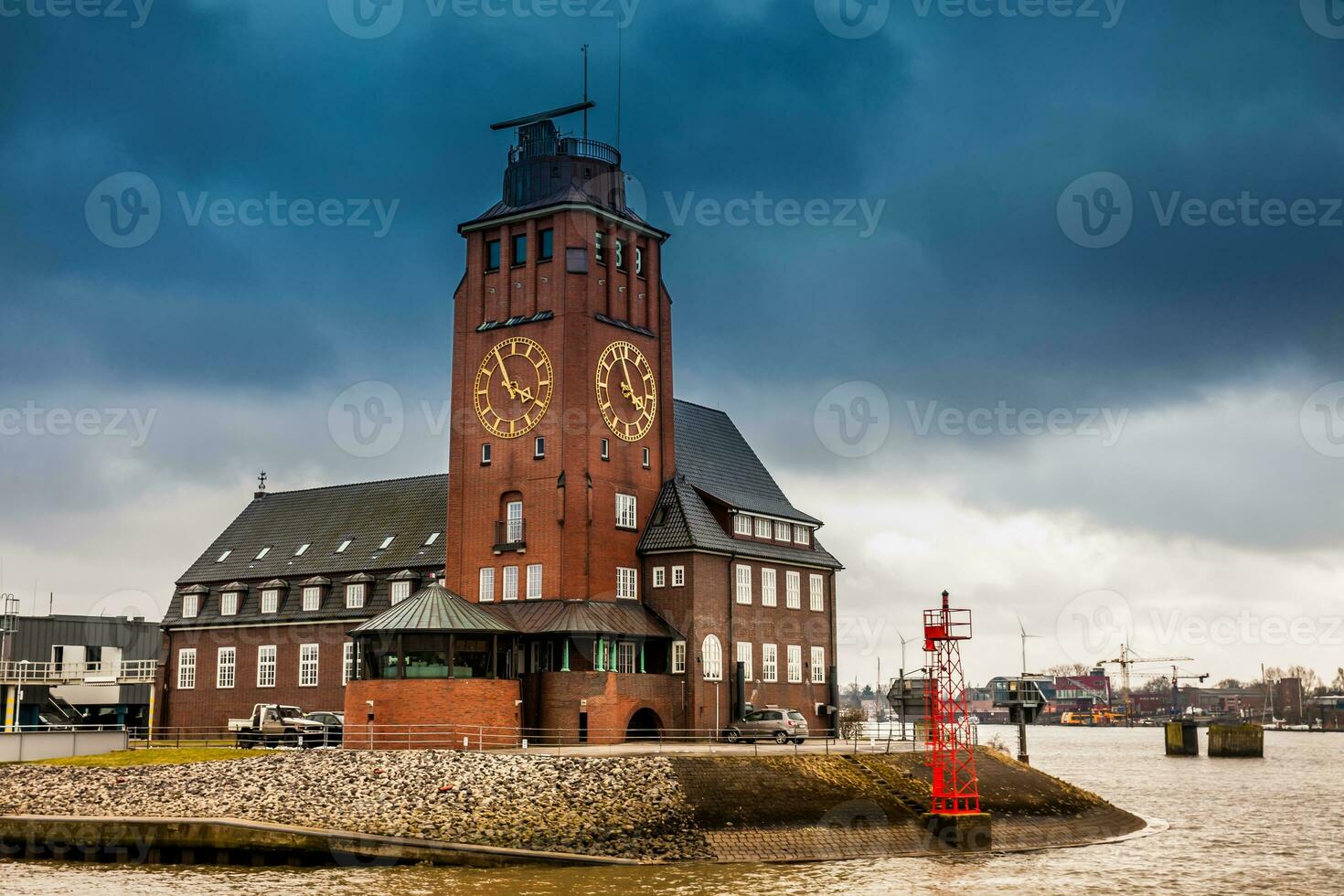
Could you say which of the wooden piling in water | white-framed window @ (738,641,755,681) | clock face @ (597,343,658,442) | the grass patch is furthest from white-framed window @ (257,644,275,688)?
the wooden piling in water

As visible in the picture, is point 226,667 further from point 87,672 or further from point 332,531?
point 87,672

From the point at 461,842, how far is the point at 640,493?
83.8ft

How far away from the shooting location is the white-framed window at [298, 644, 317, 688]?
2970 inches

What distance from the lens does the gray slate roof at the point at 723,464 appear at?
7075cm

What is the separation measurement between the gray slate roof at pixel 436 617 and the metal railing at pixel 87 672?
29259 millimetres

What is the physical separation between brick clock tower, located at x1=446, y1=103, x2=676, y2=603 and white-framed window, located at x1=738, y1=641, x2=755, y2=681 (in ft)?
19.1

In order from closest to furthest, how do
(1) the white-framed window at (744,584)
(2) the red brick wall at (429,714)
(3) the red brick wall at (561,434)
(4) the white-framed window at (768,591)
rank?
1. (2) the red brick wall at (429,714)
2. (3) the red brick wall at (561,434)
3. (1) the white-framed window at (744,584)
4. (4) the white-framed window at (768,591)

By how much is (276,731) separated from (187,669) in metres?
23.2

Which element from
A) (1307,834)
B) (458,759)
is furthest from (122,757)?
(1307,834)

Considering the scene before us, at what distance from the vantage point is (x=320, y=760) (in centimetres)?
5166

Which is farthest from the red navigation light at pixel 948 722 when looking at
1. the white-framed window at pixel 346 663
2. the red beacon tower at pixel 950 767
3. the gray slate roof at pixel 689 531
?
the white-framed window at pixel 346 663

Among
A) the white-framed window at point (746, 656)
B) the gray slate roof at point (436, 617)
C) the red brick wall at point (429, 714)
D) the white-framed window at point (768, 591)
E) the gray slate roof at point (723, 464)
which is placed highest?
the gray slate roof at point (723, 464)

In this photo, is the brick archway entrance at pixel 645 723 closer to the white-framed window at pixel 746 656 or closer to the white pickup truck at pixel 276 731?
the white-framed window at pixel 746 656

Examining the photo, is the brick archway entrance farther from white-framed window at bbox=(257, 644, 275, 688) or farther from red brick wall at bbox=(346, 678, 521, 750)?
white-framed window at bbox=(257, 644, 275, 688)
